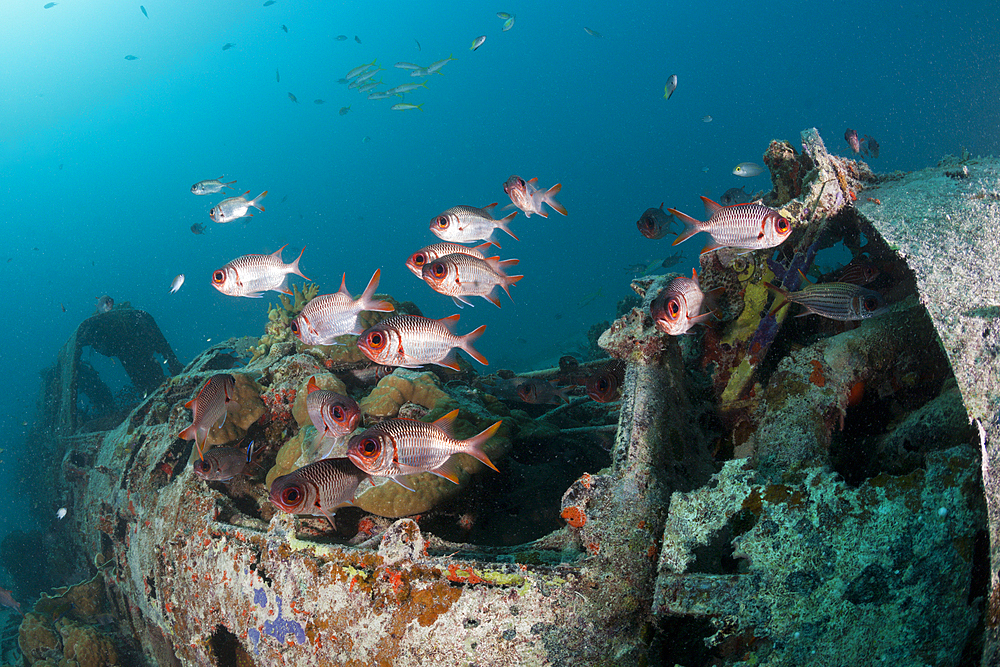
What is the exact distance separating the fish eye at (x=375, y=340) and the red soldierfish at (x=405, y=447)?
57 centimetres

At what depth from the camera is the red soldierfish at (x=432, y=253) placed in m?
3.78

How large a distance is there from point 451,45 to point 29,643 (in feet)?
574

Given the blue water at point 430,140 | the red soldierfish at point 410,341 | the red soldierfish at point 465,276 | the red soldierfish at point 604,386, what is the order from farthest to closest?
the blue water at point 430,140 → the red soldierfish at point 604,386 → the red soldierfish at point 465,276 → the red soldierfish at point 410,341

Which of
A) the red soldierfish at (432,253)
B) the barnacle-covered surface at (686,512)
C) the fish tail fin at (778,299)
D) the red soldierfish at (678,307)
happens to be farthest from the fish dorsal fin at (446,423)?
the fish tail fin at (778,299)

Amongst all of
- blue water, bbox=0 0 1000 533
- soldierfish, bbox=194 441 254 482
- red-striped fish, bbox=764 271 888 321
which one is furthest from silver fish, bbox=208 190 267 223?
blue water, bbox=0 0 1000 533

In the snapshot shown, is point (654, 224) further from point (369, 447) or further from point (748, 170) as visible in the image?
point (748, 170)

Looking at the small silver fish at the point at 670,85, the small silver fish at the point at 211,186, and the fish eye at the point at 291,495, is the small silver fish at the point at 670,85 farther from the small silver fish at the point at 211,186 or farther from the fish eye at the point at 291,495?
the fish eye at the point at 291,495

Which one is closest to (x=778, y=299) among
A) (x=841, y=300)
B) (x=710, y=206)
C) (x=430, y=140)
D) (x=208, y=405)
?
(x=841, y=300)

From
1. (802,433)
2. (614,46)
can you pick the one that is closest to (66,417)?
(802,433)

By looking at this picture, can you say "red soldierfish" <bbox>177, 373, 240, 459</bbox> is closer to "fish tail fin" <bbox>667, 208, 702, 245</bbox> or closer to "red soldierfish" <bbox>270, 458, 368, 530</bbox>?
"red soldierfish" <bbox>270, 458, 368, 530</bbox>

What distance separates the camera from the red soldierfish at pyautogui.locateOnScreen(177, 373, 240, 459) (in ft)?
13.4

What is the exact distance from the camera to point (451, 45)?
149 m

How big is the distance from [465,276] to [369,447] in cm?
158

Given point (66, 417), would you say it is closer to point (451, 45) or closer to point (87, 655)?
point (87, 655)
